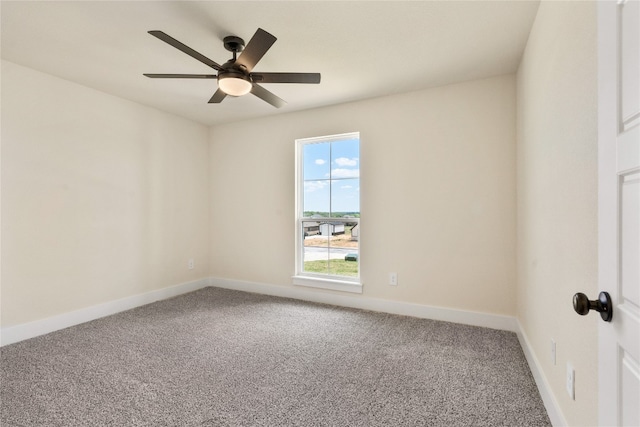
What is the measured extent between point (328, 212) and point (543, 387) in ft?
8.32

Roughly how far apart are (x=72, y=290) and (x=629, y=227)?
3978 mm

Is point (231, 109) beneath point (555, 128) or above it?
above

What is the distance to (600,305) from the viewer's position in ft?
2.56

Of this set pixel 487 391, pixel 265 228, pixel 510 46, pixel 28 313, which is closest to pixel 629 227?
pixel 487 391

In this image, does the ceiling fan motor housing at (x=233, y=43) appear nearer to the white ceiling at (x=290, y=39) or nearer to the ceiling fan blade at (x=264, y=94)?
the white ceiling at (x=290, y=39)

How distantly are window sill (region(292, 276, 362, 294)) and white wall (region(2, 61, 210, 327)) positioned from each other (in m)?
1.66

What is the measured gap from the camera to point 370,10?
189cm

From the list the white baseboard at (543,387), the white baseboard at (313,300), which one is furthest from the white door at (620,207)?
the white baseboard at (313,300)

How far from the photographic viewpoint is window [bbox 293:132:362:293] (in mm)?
3533

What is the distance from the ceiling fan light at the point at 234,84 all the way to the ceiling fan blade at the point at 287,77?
83 mm

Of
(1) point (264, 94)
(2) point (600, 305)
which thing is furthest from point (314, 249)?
(2) point (600, 305)

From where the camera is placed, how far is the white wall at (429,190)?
279cm

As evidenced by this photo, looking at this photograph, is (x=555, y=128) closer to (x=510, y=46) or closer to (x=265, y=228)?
(x=510, y=46)

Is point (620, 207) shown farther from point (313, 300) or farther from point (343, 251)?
point (313, 300)
